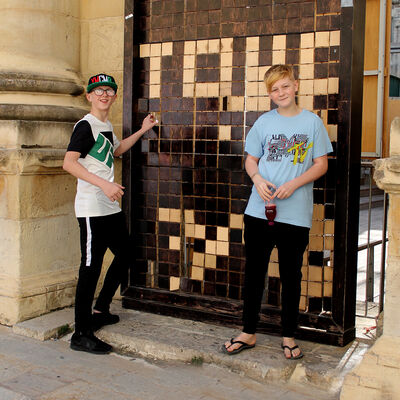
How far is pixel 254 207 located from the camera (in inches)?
149

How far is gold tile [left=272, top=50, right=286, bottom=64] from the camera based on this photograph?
4289 millimetres

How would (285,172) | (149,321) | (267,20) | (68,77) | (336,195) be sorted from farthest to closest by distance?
(68,77) < (149,321) < (267,20) < (336,195) < (285,172)

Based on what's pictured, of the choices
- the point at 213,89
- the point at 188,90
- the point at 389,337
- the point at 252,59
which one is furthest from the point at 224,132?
the point at 389,337

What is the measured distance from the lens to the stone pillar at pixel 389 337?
10.4 feet

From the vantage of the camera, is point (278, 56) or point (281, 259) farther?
point (278, 56)

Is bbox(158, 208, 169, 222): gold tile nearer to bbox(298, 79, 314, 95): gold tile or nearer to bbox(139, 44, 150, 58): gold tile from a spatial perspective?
bbox(139, 44, 150, 58): gold tile

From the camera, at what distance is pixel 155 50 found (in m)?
4.82

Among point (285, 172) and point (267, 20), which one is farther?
point (267, 20)

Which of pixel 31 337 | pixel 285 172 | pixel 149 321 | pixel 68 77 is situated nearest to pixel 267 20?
pixel 285 172

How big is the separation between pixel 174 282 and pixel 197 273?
213 mm

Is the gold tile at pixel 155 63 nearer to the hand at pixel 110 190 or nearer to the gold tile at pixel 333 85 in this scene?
the hand at pixel 110 190

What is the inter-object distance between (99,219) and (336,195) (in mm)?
1563

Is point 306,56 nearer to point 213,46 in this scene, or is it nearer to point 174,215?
point 213,46

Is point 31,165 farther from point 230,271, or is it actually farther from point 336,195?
point 336,195
